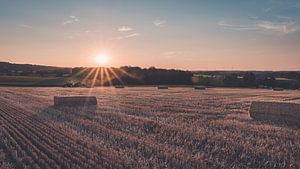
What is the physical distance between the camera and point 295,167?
22.1ft

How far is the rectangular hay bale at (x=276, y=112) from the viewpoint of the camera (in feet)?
42.6

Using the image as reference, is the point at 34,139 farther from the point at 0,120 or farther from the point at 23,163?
the point at 0,120

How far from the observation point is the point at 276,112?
539 inches

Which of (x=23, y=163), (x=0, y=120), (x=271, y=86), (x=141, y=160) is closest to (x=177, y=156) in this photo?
(x=141, y=160)

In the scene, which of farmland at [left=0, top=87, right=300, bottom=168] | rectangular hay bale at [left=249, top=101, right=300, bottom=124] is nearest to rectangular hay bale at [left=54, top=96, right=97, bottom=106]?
farmland at [left=0, top=87, right=300, bottom=168]

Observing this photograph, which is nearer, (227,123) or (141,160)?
(141,160)

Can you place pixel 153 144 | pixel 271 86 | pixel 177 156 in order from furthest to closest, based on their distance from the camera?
pixel 271 86
pixel 153 144
pixel 177 156

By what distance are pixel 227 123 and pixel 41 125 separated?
6.47 meters

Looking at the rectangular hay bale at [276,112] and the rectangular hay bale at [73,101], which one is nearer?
the rectangular hay bale at [276,112]

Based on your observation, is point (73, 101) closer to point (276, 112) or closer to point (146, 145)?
point (276, 112)

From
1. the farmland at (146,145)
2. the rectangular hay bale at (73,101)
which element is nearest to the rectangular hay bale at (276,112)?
the farmland at (146,145)

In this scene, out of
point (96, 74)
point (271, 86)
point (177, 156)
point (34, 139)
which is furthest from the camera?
point (96, 74)

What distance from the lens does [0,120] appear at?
43.3 ft

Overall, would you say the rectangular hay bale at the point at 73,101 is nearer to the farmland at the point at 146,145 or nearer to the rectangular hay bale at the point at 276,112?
the farmland at the point at 146,145
